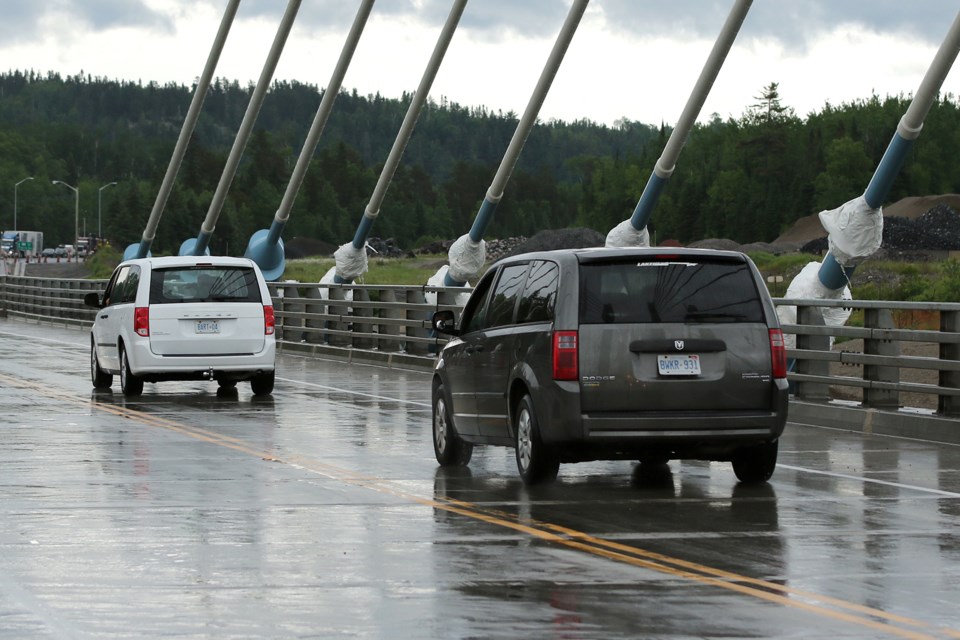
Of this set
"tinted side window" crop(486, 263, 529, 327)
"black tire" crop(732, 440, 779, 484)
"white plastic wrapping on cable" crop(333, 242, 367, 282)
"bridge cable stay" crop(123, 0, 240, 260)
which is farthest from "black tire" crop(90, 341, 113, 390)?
"bridge cable stay" crop(123, 0, 240, 260)

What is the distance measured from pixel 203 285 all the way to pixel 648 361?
11.5m

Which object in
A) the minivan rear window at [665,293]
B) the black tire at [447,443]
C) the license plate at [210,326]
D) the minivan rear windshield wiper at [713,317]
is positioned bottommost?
the black tire at [447,443]

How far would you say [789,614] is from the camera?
791 cm

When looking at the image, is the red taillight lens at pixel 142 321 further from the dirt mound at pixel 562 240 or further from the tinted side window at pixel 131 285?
the dirt mound at pixel 562 240

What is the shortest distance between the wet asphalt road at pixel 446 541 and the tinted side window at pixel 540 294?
1.18 meters

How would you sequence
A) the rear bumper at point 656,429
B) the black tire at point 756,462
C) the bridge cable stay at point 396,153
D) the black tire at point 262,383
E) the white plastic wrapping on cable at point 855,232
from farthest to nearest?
the bridge cable stay at point 396,153 < the white plastic wrapping on cable at point 855,232 < the black tire at point 262,383 < the black tire at point 756,462 < the rear bumper at point 656,429

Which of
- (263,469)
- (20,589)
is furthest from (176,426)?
(20,589)

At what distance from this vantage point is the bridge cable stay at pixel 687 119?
27.8m

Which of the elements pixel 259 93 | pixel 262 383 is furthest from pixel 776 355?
pixel 259 93

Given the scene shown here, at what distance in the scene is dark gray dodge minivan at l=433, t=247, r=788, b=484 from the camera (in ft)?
41.1

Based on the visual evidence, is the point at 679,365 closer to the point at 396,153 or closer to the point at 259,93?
the point at 396,153

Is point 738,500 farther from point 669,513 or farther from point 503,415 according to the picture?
point 503,415

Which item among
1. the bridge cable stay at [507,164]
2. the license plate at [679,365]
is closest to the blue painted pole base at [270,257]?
the bridge cable stay at [507,164]

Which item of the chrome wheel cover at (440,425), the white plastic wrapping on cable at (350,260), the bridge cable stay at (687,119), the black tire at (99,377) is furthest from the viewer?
the white plastic wrapping on cable at (350,260)
